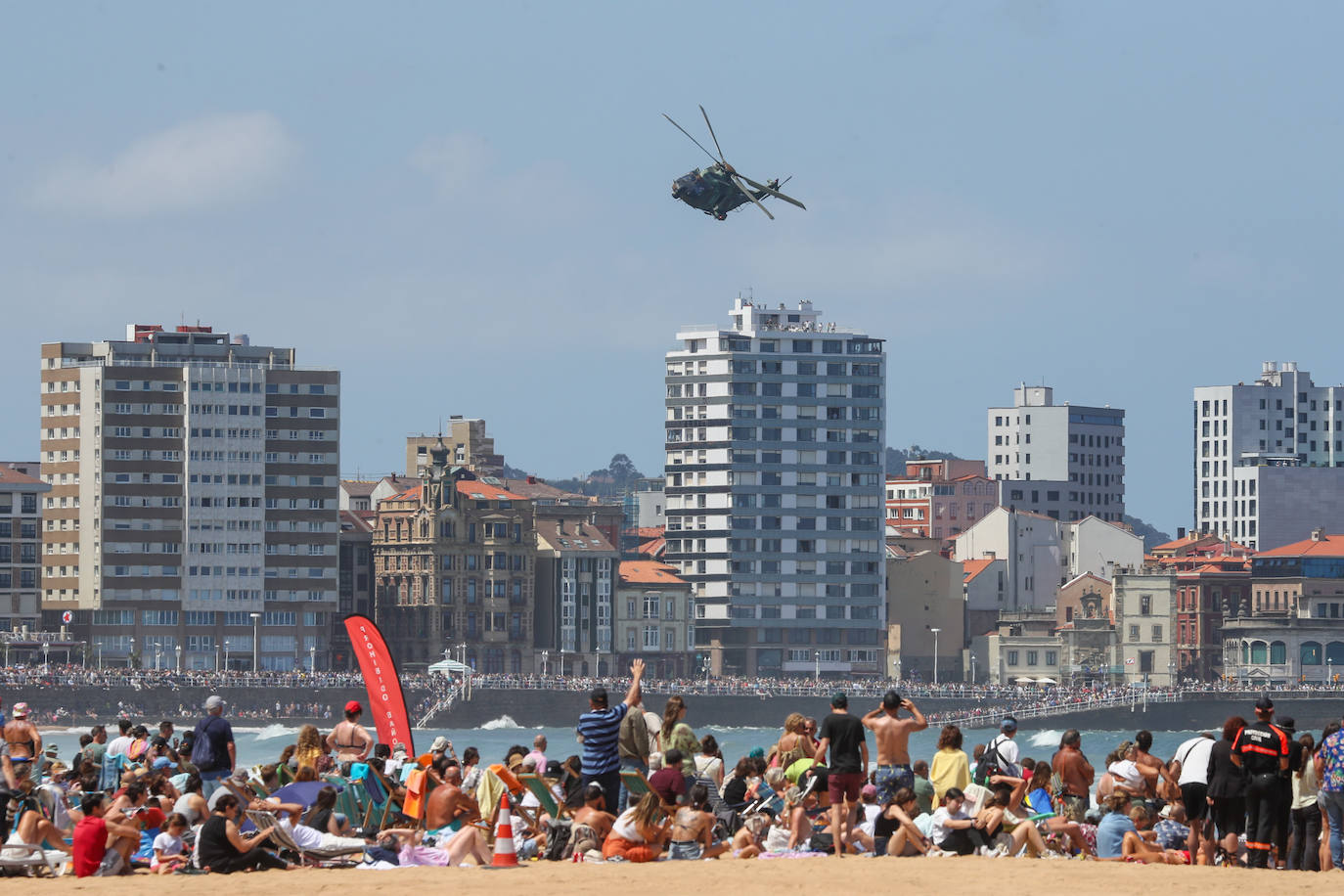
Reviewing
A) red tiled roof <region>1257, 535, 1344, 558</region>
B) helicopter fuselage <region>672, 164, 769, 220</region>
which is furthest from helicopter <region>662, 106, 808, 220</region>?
red tiled roof <region>1257, 535, 1344, 558</region>

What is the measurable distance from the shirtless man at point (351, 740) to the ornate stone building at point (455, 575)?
12286 centimetres

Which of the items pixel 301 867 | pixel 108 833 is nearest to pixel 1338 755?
pixel 301 867

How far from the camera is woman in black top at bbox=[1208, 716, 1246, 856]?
79.9 ft

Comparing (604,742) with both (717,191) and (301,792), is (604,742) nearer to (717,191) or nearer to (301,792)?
(301,792)

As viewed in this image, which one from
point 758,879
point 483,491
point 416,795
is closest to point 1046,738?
point 483,491

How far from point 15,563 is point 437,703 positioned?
2868cm

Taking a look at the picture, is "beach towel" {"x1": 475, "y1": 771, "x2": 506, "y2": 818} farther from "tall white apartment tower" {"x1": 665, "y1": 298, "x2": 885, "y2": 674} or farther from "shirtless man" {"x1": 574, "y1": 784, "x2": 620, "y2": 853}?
"tall white apartment tower" {"x1": 665, "y1": 298, "x2": 885, "y2": 674}

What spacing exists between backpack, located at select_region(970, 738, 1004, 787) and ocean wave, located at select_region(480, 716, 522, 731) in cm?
10963

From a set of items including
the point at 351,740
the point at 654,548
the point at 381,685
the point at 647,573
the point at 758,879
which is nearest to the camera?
the point at 758,879

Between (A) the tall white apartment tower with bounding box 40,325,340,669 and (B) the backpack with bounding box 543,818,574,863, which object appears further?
(A) the tall white apartment tower with bounding box 40,325,340,669

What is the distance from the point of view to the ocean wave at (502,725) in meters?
137

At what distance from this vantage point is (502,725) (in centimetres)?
13788

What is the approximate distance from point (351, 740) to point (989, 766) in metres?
7.00

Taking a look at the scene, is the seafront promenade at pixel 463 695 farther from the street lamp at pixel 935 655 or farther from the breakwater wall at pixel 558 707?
the street lamp at pixel 935 655
